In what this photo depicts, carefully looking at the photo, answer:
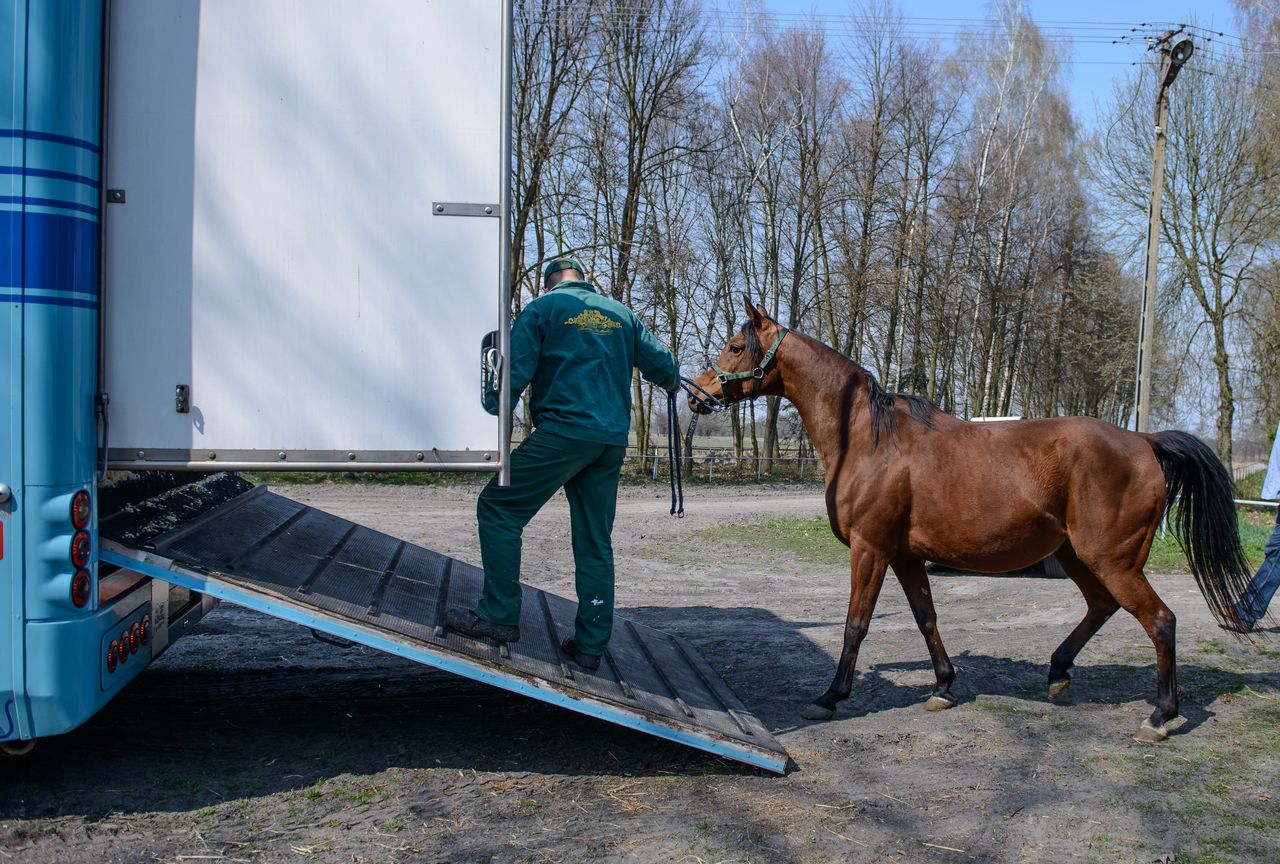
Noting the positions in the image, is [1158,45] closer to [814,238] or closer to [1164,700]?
[814,238]

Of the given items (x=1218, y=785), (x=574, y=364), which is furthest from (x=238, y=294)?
(x=1218, y=785)

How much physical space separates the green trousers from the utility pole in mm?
12104

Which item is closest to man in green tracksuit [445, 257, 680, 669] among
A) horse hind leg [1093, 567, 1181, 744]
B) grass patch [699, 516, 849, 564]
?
horse hind leg [1093, 567, 1181, 744]

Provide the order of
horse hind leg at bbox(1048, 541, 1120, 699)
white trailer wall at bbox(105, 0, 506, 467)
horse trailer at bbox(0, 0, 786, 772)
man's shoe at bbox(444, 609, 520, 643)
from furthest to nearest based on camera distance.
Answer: horse hind leg at bbox(1048, 541, 1120, 699) < man's shoe at bbox(444, 609, 520, 643) < white trailer wall at bbox(105, 0, 506, 467) < horse trailer at bbox(0, 0, 786, 772)

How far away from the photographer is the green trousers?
14.8 feet

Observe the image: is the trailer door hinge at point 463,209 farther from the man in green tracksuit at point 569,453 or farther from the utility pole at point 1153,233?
the utility pole at point 1153,233

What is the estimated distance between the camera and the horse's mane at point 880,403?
5.58 m

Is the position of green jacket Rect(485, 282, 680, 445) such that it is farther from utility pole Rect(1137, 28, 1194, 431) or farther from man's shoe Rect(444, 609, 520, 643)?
utility pole Rect(1137, 28, 1194, 431)

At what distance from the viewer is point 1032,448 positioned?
5.39 metres

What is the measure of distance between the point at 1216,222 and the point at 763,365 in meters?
26.0

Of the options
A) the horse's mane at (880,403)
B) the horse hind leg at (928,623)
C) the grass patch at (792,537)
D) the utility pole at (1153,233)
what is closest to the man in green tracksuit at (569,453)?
the horse's mane at (880,403)

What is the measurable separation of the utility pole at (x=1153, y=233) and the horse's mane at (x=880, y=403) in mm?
10157

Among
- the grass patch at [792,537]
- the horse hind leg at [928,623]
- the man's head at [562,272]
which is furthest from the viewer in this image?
the grass patch at [792,537]

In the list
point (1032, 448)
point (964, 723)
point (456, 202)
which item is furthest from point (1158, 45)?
point (456, 202)
